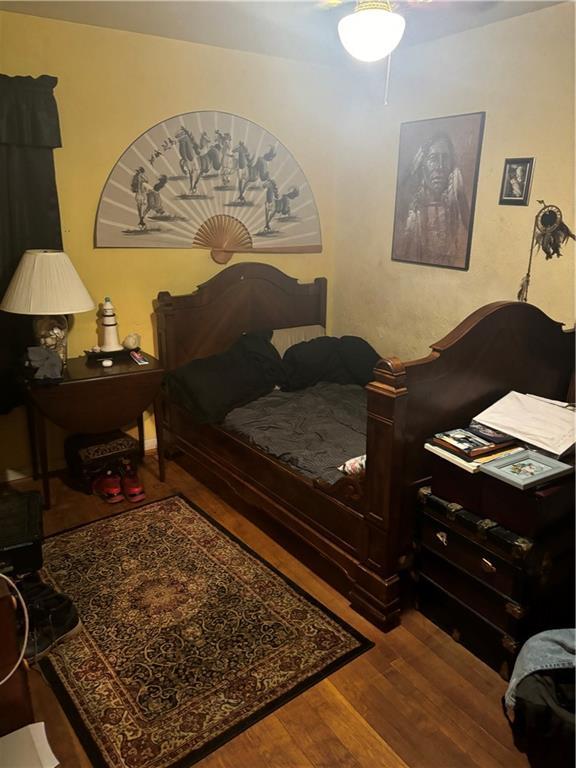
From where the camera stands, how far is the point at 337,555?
227cm

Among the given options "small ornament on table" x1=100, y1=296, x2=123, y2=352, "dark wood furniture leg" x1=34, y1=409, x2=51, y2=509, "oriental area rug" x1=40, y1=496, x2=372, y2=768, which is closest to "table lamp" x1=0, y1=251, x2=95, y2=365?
"small ornament on table" x1=100, y1=296, x2=123, y2=352

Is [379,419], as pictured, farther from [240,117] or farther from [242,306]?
[240,117]

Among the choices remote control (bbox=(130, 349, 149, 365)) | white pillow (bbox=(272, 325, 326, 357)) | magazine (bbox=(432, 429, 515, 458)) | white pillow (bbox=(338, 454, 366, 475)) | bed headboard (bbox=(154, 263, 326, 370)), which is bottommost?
white pillow (bbox=(338, 454, 366, 475))

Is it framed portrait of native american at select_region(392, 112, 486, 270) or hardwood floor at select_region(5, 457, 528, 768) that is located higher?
framed portrait of native american at select_region(392, 112, 486, 270)

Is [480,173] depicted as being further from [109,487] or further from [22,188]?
[109,487]

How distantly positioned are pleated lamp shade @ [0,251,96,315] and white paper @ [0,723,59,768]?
173cm

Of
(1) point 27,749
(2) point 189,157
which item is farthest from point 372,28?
(1) point 27,749

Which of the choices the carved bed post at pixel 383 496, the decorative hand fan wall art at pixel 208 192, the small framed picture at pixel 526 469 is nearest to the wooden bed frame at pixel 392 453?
the carved bed post at pixel 383 496

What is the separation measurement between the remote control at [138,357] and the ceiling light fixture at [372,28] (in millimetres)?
1786

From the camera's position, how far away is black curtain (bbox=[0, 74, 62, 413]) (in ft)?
8.76

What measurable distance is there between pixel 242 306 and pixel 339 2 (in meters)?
1.68

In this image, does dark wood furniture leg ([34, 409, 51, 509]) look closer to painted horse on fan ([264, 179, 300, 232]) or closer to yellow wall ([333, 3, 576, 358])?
painted horse on fan ([264, 179, 300, 232])

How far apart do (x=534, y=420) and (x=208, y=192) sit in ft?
7.49

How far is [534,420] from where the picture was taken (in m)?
2.05
